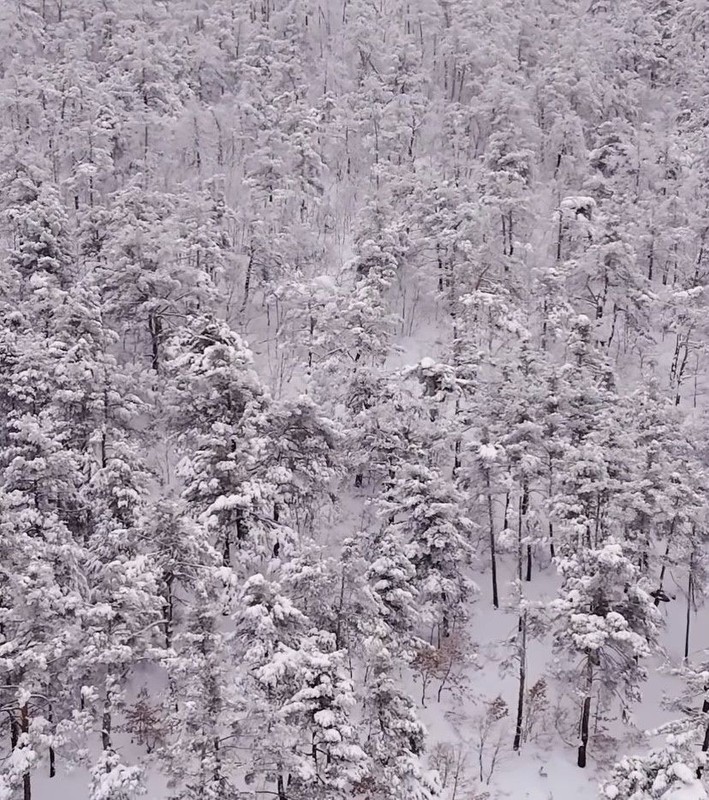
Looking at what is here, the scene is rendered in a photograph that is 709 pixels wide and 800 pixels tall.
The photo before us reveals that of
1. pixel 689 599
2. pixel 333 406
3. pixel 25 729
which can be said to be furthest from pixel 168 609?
pixel 689 599

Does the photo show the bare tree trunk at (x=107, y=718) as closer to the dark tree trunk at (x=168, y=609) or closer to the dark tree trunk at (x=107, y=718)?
the dark tree trunk at (x=107, y=718)

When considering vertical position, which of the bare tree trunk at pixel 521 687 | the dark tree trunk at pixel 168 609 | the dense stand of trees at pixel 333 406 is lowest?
the bare tree trunk at pixel 521 687

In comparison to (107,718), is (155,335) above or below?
above

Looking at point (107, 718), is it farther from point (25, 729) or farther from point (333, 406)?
point (333, 406)

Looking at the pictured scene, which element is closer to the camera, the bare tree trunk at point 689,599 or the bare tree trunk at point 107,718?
the bare tree trunk at point 107,718

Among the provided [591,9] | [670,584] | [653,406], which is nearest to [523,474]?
[653,406]

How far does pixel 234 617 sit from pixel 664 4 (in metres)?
69.9

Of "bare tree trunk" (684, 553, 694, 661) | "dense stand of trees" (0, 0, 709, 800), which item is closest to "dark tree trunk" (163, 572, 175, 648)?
"dense stand of trees" (0, 0, 709, 800)

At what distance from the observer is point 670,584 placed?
33094 mm

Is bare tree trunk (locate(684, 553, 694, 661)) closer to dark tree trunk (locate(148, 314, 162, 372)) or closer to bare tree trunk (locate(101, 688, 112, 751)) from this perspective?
bare tree trunk (locate(101, 688, 112, 751))

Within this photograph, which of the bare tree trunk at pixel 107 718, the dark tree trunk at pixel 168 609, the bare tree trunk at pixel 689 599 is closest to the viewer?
the bare tree trunk at pixel 107 718

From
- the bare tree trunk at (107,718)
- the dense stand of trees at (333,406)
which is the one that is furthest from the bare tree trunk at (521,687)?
the bare tree trunk at (107,718)

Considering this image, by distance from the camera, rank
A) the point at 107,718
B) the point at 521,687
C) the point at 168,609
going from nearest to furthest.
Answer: the point at 107,718, the point at 521,687, the point at 168,609

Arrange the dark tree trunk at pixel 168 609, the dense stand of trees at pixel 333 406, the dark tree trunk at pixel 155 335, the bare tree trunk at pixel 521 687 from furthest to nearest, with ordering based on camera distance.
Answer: the dark tree trunk at pixel 155 335
the bare tree trunk at pixel 521 687
the dark tree trunk at pixel 168 609
the dense stand of trees at pixel 333 406
